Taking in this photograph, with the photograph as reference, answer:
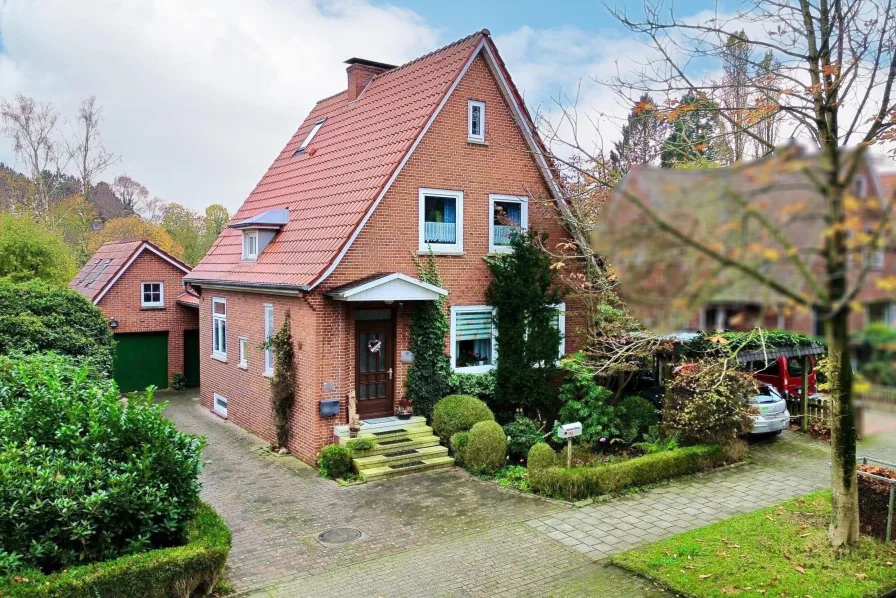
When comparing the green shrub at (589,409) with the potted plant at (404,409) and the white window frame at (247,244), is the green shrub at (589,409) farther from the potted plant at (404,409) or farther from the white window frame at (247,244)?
the white window frame at (247,244)

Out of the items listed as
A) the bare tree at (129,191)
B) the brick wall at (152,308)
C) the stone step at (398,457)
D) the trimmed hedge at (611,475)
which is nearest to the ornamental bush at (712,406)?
the trimmed hedge at (611,475)

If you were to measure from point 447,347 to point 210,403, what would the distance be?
8817mm

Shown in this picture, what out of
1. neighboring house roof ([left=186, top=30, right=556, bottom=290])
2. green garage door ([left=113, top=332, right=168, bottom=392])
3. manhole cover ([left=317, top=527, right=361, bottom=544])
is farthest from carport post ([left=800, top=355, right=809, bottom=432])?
green garage door ([left=113, top=332, right=168, bottom=392])

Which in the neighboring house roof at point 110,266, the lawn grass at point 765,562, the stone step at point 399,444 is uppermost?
the neighboring house roof at point 110,266

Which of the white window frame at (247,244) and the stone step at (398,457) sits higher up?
the white window frame at (247,244)

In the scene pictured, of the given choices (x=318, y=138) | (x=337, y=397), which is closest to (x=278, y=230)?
(x=318, y=138)

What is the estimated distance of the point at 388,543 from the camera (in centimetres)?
1055

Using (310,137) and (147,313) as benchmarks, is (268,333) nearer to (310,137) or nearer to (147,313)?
(310,137)

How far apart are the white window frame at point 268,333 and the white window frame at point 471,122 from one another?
622cm

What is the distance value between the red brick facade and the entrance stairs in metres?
0.69

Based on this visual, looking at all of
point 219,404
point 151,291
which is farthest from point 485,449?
point 151,291

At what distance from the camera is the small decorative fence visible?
9977 millimetres

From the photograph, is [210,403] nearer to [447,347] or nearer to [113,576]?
[447,347]

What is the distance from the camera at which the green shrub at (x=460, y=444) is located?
47.2ft
